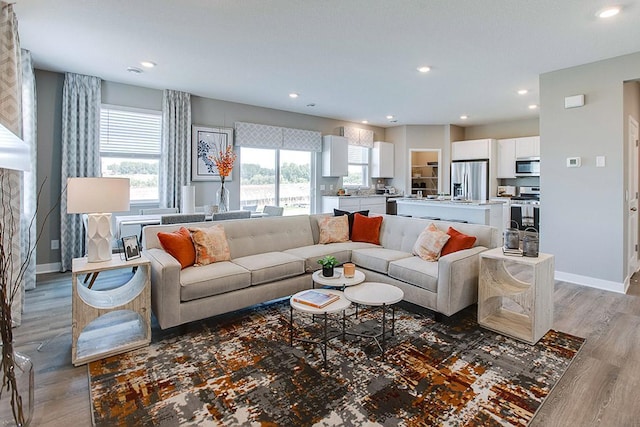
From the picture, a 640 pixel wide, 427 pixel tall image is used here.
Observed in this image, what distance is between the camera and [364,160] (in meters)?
8.60

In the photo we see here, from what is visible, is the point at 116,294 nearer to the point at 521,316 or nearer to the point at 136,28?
the point at 136,28

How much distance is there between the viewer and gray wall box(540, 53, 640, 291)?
3.87 m

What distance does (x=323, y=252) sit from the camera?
376 centimetres

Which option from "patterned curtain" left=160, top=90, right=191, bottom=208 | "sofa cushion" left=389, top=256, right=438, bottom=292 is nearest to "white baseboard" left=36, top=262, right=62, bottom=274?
"patterned curtain" left=160, top=90, right=191, bottom=208

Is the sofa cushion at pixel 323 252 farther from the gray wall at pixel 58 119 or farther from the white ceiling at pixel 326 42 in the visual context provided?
the gray wall at pixel 58 119

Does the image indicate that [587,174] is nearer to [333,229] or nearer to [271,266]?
[333,229]

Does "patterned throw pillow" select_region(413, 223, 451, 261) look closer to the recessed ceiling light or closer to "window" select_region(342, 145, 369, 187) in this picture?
the recessed ceiling light

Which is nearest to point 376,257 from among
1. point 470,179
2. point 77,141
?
point 77,141

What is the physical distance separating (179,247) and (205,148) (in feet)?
10.2

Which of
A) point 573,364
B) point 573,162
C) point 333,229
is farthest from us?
point 333,229

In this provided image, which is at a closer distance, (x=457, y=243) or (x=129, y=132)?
(x=457, y=243)

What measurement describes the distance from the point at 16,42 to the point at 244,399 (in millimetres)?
3514

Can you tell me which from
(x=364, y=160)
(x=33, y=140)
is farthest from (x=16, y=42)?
(x=364, y=160)

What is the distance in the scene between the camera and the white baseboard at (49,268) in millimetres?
4621
